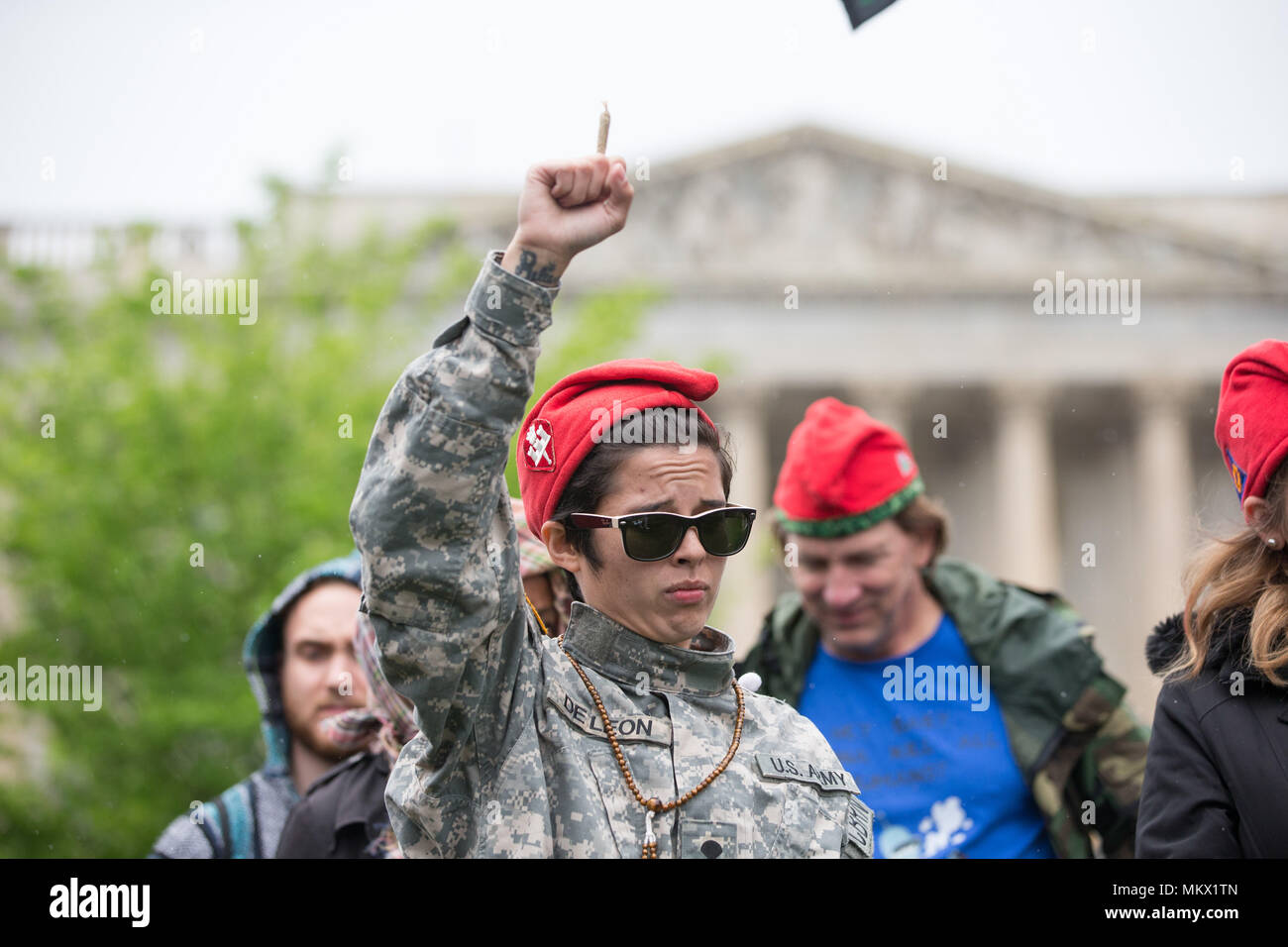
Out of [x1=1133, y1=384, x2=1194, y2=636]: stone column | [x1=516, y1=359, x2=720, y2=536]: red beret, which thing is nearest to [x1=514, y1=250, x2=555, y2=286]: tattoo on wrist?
[x1=516, y1=359, x2=720, y2=536]: red beret

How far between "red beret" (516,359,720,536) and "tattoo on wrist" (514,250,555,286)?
0.32m

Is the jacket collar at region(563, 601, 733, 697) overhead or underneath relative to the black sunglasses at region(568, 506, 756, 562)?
underneath

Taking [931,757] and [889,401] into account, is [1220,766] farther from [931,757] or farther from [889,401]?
[889,401]

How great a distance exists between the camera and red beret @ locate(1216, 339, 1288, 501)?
2768 mm

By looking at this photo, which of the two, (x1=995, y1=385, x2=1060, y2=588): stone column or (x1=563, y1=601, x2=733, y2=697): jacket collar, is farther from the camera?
(x1=995, y1=385, x2=1060, y2=588): stone column

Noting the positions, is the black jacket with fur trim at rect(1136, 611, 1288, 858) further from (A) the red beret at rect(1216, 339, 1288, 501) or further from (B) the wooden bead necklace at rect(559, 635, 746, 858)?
(B) the wooden bead necklace at rect(559, 635, 746, 858)

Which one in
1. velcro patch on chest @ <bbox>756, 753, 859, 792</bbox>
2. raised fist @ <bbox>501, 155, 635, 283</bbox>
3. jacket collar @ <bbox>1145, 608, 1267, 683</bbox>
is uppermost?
raised fist @ <bbox>501, 155, 635, 283</bbox>

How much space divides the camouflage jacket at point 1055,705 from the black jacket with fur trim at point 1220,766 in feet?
4.31

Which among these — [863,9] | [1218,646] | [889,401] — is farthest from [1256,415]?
[889,401]

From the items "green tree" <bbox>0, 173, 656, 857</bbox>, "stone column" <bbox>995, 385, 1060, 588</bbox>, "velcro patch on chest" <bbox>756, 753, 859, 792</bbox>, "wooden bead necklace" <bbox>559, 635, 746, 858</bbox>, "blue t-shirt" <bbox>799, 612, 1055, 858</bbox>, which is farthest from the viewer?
"stone column" <bbox>995, 385, 1060, 588</bbox>

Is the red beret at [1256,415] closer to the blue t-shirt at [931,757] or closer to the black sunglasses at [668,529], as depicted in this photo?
the black sunglasses at [668,529]
